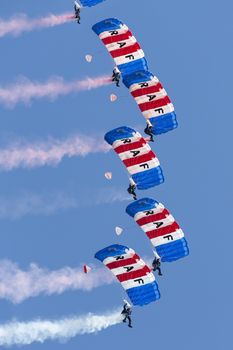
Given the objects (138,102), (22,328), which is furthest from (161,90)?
(22,328)

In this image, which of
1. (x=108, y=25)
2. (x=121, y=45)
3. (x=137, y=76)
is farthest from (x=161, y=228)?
(x=108, y=25)

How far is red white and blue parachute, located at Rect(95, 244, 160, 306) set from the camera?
152875 mm

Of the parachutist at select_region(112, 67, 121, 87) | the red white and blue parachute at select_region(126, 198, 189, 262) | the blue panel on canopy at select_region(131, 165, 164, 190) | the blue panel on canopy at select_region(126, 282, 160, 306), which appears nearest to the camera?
the blue panel on canopy at select_region(126, 282, 160, 306)

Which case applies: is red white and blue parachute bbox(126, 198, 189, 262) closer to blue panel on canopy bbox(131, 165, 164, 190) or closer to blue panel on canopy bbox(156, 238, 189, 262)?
blue panel on canopy bbox(156, 238, 189, 262)

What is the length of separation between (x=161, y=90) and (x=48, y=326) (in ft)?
34.1

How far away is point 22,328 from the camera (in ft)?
514

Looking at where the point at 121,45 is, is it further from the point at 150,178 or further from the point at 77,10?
the point at 150,178

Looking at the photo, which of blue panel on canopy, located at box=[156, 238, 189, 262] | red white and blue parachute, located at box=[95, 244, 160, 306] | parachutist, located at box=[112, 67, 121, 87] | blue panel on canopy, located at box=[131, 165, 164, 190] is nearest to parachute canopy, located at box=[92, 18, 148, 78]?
parachutist, located at box=[112, 67, 121, 87]

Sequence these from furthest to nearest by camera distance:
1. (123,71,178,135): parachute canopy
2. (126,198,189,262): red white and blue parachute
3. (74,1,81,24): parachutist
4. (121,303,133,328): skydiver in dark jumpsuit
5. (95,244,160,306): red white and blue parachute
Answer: (74,1,81,24): parachutist < (121,303,133,328): skydiver in dark jumpsuit < (123,71,178,135): parachute canopy < (126,198,189,262): red white and blue parachute < (95,244,160,306): red white and blue parachute

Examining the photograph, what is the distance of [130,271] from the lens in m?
154

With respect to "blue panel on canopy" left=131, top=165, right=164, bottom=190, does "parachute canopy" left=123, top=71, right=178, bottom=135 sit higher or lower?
higher

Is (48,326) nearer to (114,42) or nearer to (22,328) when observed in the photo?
(22,328)

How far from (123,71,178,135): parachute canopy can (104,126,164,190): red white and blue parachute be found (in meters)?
1.13

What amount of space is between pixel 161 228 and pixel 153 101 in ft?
15.9
